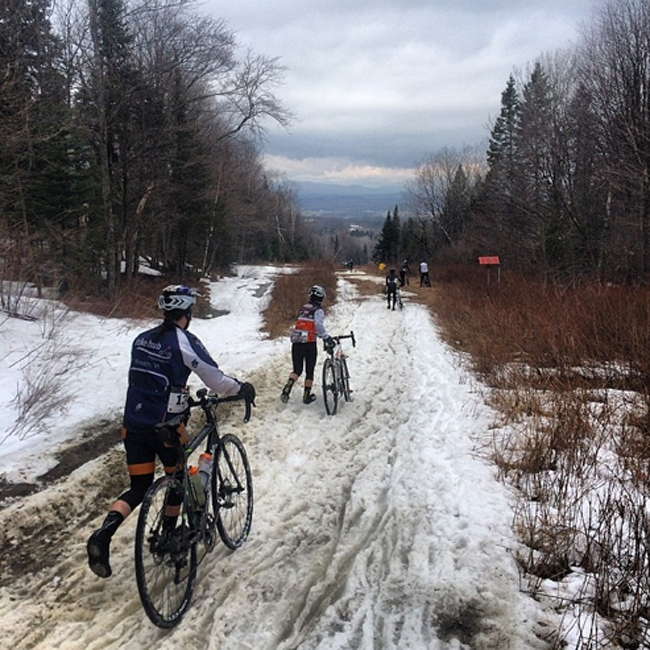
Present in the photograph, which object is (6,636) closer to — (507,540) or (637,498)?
(507,540)

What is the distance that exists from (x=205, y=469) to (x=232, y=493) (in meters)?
0.68

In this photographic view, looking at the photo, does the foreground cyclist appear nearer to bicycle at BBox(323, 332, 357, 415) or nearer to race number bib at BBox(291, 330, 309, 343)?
bicycle at BBox(323, 332, 357, 415)

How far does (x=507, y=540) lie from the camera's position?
4012 mm

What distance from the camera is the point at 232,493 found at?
4.13 metres

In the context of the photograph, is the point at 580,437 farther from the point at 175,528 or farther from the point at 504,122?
the point at 504,122

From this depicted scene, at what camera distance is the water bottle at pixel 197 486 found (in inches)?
132

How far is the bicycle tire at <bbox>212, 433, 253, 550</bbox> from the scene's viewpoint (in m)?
3.89

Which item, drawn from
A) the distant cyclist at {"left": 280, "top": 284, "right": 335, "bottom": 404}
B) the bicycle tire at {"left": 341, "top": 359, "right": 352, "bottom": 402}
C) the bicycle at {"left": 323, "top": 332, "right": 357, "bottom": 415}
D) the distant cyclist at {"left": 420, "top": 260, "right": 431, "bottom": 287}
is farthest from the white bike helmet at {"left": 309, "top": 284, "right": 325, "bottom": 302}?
the distant cyclist at {"left": 420, "top": 260, "right": 431, "bottom": 287}

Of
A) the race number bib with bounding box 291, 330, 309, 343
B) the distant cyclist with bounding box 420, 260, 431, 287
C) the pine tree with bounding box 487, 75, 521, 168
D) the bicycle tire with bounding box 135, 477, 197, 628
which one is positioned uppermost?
the pine tree with bounding box 487, 75, 521, 168

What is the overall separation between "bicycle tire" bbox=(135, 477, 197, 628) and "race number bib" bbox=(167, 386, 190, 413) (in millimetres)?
509

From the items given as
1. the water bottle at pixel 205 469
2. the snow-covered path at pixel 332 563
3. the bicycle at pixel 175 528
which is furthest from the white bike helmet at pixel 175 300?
the snow-covered path at pixel 332 563

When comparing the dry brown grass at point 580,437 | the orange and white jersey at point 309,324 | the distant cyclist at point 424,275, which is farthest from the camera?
the distant cyclist at point 424,275

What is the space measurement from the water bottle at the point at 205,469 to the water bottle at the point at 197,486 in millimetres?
51

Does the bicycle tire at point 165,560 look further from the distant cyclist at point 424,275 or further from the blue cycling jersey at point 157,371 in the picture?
the distant cyclist at point 424,275
